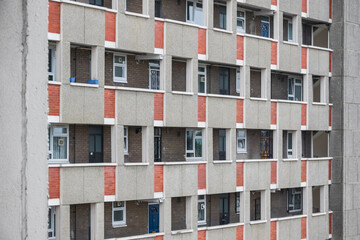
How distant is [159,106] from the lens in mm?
21250

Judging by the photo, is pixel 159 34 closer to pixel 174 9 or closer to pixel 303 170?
pixel 174 9

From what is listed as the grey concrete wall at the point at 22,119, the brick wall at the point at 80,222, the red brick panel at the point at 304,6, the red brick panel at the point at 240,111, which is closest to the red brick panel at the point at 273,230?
the red brick panel at the point at 240,111

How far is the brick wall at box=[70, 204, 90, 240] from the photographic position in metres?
19.8

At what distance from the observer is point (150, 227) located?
22.2 meters

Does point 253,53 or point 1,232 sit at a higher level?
point 253,53

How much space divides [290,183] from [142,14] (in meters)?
10.5

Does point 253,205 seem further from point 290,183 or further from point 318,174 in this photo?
point 318,174

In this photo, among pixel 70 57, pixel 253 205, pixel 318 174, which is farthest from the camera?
pixel 318 174

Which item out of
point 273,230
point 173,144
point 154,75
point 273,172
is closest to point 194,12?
point 154,75

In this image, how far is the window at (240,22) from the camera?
25622 mm

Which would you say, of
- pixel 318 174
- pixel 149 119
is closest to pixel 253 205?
pixel 318 174

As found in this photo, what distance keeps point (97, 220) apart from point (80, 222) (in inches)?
35.6

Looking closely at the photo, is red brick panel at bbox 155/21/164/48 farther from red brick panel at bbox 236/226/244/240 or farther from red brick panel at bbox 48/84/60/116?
red brick panel at bbox 236/226/244/240

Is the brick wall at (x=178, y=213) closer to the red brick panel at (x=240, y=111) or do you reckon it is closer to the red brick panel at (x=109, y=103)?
the red brick panel at (x=240, y=111)
